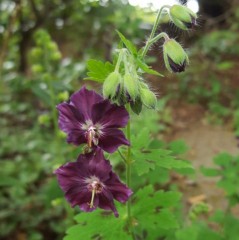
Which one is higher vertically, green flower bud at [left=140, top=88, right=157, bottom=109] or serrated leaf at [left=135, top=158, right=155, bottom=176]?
green flower bud at [left=140, top=88, right=157, bottom=109]

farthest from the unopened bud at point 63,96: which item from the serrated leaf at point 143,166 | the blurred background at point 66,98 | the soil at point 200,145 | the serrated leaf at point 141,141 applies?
the soil at point 200,145

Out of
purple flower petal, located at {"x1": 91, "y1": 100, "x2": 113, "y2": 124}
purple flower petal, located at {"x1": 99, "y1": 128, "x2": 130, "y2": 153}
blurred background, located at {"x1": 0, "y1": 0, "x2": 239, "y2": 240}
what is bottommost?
blurred background, located at {"x1": 0, "y1": 0, "x2": 239, "y2": 240}

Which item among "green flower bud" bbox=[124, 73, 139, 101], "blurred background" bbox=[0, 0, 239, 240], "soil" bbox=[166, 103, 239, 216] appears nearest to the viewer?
"green flower bud" bbox=[124, 73, 139, 101]

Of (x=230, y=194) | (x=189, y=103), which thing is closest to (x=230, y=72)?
(x=189, y=103)

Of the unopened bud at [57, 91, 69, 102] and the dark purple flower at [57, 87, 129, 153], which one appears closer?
the dark purple flower at [57, 87, 129, 153]

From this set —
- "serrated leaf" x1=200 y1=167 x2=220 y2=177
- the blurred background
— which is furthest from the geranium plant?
"serrated leaf" x1=200 y1=167 x2=220 y2=177

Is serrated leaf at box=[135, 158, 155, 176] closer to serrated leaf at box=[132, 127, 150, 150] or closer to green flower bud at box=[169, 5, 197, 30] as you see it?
serrated leaf at box=[132, 127, 150, 150]

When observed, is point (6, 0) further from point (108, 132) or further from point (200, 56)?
point (200, 56)
